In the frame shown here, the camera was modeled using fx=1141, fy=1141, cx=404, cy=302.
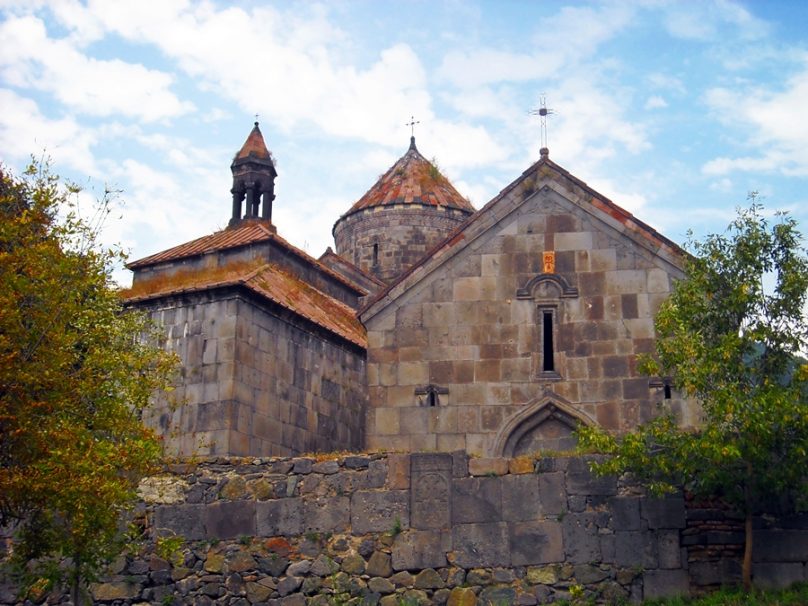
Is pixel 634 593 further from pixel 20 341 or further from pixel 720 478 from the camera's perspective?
pixel 20 341

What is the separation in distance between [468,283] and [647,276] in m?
2.37

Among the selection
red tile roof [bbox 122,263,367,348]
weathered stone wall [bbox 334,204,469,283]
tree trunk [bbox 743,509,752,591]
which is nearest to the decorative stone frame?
tree trunk [bbox 743,509,752,591]

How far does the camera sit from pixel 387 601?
39.1 feet

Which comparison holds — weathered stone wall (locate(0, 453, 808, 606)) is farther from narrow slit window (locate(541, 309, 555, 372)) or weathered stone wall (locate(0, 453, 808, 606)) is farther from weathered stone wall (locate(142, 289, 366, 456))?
weathered stone wall (locate(142, 289, 366, 456))

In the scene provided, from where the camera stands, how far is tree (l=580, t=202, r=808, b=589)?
1115 cm

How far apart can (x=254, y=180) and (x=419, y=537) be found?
11.6 metres

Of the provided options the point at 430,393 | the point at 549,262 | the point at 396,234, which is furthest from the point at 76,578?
the point at 396,234

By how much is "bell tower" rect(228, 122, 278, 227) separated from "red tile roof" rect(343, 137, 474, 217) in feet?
13.4

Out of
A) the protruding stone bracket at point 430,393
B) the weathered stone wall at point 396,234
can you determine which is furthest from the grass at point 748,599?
the weathered stone wall at point 396,234

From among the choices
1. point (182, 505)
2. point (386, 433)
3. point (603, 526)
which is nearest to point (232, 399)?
point (386, 433)

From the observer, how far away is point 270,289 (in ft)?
62.3

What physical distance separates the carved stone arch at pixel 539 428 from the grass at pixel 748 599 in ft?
11.8

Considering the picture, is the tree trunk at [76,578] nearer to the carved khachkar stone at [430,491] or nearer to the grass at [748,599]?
the carved khachkar stone at [430,491]

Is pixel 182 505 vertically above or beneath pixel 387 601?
above
